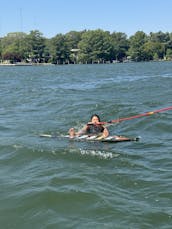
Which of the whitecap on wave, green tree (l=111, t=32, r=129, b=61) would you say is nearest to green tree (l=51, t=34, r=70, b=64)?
green tree (l=111, t=32, r=129, b=61)

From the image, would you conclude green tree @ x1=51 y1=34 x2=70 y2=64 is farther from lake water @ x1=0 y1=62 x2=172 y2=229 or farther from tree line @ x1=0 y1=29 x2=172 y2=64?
lake water @ x1=0 y1=62 x2=172 y2=229

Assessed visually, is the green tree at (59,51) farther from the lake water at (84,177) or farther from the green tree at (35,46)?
the lake water at (84,177)

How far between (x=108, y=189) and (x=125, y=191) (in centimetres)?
39

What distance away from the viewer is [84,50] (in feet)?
575

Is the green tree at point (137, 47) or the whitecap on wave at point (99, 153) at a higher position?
the green tree at point (137, 47)

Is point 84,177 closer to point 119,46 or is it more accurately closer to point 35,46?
point 35,46

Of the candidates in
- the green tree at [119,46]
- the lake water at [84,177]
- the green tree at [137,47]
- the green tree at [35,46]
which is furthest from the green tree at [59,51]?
the lake water at [84,177]

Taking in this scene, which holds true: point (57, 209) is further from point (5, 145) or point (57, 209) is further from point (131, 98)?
point (131, 98)

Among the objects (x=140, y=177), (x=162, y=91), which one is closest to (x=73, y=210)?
(x=140, y=177)

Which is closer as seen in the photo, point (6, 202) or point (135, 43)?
point (6, 202)

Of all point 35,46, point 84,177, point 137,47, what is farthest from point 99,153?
point 137,47

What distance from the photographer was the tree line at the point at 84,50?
172 meters

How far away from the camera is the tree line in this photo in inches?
6791

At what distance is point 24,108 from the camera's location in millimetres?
26750
